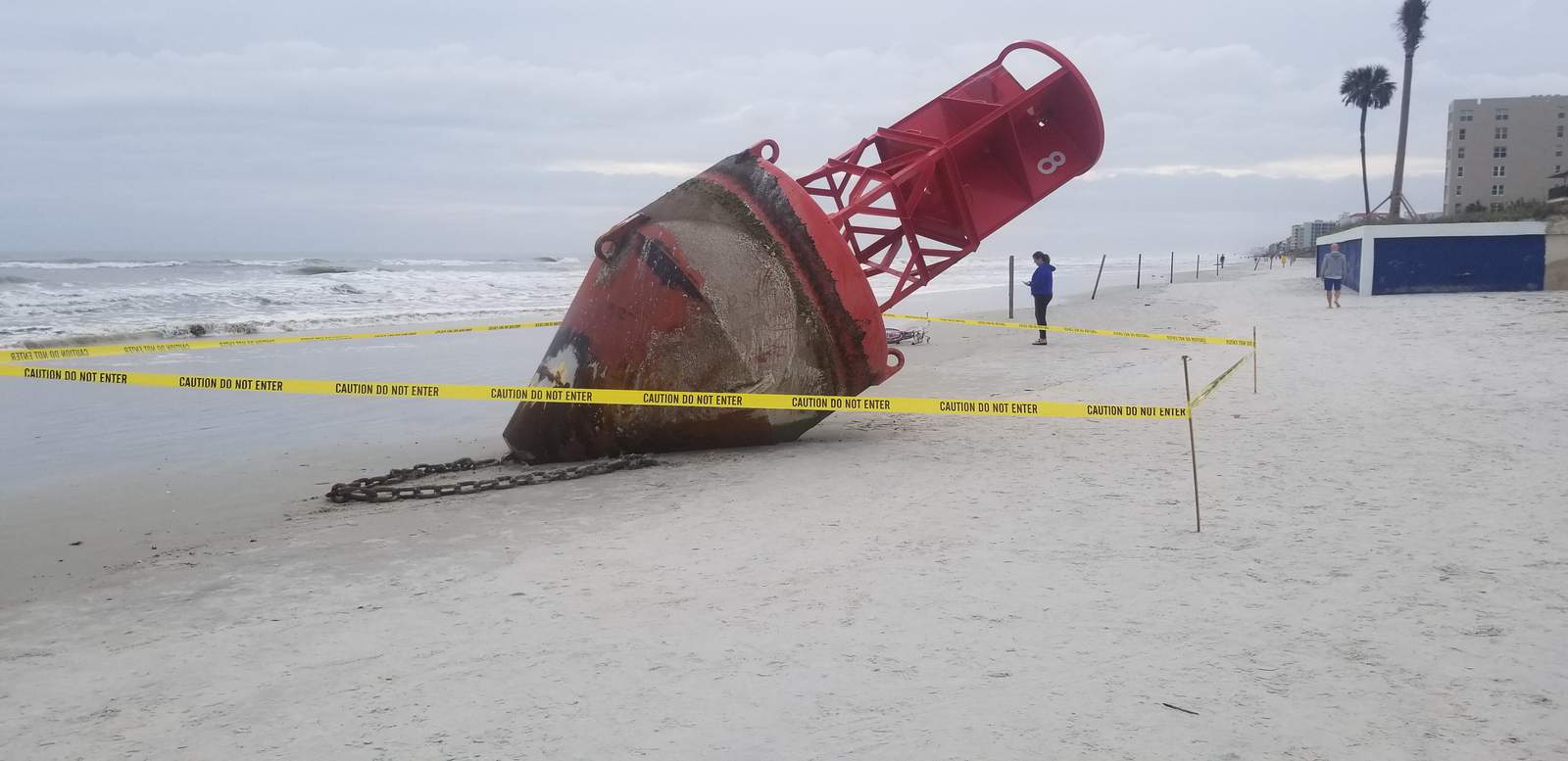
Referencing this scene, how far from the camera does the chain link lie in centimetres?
705

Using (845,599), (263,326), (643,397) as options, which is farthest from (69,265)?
(845,599)

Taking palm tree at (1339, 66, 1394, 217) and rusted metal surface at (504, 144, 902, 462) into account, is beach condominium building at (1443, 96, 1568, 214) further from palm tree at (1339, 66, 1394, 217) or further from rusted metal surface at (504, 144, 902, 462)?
rusted metal surface at (504, 144, 902, 462)

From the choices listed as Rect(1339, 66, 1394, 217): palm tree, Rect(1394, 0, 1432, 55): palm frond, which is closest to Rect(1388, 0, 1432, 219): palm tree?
Rect(1394, 0, 1432, 55): palm frond

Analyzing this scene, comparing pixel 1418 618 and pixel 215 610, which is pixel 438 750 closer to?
pixel 215 610

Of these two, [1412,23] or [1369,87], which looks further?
[1369,87]

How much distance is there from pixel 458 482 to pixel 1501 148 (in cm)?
7927

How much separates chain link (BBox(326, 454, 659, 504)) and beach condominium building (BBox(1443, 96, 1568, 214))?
243 feet

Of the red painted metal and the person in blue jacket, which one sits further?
the person in blue jacket

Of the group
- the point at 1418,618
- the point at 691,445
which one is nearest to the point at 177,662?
the point at 691,445

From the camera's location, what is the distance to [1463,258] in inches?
996

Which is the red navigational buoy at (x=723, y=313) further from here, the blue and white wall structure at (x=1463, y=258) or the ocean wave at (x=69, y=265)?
the ocean wave at (x=69, y=265)

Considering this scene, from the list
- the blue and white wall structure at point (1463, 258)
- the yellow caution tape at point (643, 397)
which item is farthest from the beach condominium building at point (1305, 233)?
the yellow caution tape at point (643, 397)

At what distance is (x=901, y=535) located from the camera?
5.67 meters

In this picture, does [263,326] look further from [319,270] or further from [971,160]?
[319,270]
